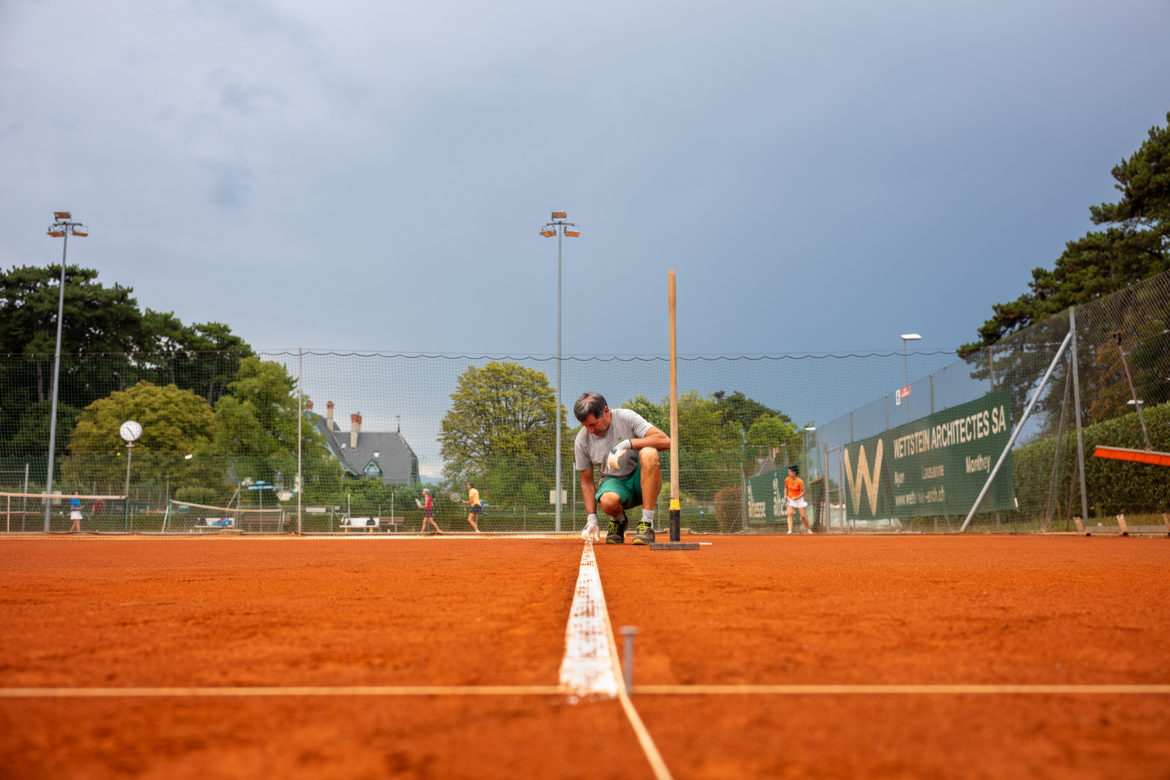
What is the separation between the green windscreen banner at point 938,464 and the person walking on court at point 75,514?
16.3 m

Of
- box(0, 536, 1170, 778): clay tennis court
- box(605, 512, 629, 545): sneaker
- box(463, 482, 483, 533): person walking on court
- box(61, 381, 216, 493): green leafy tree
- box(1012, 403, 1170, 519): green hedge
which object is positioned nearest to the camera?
box(0, 536, 1170, 778): clay tennis court

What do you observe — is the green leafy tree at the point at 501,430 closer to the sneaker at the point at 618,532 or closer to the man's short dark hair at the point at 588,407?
the sneaker at the point at 618,532

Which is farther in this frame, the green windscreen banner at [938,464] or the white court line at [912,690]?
the green windscreen banner at [938,464]

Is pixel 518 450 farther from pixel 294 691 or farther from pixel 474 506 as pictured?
pixel 294 691

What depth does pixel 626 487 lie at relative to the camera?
7.12 m

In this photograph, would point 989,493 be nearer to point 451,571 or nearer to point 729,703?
point 451,571

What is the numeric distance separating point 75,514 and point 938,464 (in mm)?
17764

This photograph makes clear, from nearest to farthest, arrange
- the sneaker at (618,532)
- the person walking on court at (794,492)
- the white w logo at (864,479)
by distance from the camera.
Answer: the sneaker at (618,532), the white w logo at (864,479), the person walking on court at (794,492)

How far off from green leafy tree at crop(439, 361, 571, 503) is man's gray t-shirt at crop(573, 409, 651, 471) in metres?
11.4

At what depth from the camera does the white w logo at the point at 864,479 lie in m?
14.3

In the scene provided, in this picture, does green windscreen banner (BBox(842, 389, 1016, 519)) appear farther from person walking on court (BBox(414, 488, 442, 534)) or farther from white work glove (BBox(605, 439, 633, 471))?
person walking on court (BBox(414, 488, 442, 534))

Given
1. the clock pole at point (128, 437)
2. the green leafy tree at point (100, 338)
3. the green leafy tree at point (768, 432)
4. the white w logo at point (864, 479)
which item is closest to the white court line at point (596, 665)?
the white w logo at point (864, 479)

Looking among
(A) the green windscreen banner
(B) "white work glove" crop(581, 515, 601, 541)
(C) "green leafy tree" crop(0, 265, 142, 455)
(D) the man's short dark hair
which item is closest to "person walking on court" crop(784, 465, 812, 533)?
(A) the green windscreen banner

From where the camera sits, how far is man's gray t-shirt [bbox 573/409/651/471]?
702 cm
